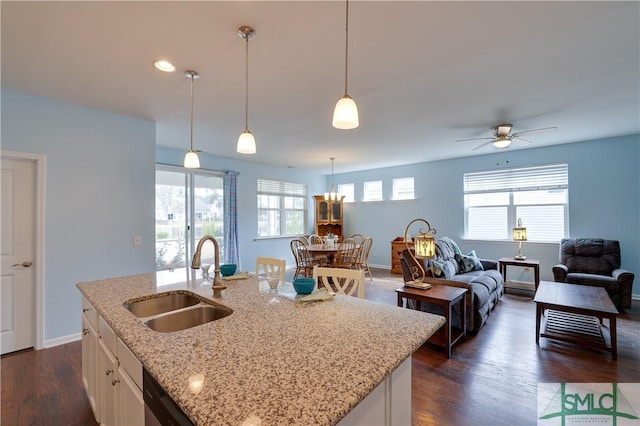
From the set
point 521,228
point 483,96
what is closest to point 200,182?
point 483,96

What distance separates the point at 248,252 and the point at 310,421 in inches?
232

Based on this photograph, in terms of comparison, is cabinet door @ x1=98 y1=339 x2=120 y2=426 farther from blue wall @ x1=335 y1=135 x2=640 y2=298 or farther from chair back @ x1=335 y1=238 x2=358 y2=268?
blue wall @ x1=335 y1=135 x2=640 y2=298

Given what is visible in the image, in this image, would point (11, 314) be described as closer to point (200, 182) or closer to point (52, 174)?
point (52, 174)

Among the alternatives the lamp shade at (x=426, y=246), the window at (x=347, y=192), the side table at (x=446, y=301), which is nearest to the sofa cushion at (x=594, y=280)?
the side table at (x=446, y=301)

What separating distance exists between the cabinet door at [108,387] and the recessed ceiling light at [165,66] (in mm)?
2057

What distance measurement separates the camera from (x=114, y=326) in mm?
1312

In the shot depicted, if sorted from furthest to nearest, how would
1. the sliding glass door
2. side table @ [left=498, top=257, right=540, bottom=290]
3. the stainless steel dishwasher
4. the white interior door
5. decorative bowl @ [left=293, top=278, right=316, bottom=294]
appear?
the sliding glass door < side table @ [left=498, top=257, right=540, bottom=290] < the white interior door < decorative bowl @ [left=293, top=278, right=316, bottom=294] < the stainless steel dishwasher

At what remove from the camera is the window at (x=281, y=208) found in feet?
22.3

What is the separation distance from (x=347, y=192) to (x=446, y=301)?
18.5 feet

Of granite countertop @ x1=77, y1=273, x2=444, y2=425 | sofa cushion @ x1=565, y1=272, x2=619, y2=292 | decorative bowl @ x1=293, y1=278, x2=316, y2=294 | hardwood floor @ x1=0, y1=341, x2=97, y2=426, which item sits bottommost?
hardwood floor @ x1=0, y1=341, x2=97, y2=426

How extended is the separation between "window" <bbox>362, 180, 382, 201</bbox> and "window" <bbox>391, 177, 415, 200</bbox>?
43 centimetres

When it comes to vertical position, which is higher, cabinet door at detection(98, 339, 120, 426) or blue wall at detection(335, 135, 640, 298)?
blue wall at detection(335, 135, 640, 298)

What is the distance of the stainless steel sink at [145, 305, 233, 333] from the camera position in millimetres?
1536

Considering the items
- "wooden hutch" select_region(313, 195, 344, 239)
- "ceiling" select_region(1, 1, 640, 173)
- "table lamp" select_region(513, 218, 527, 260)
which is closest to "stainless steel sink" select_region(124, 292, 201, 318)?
"ceiling" select_region(1, 1, 640, 173)
